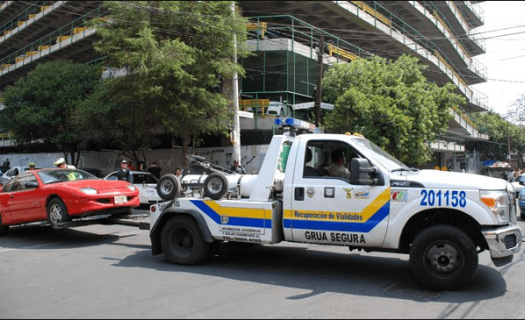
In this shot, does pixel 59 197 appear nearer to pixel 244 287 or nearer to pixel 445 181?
pixel 244 287

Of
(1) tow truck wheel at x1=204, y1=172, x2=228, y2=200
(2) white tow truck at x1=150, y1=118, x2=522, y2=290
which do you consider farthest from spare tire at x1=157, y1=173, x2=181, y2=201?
(1) tow truck wheel at x1=204, y1=172, x2=228, y2=200

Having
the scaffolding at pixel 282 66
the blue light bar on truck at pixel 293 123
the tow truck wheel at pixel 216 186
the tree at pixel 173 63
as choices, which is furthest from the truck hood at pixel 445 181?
the scaffolding at pixel 282 66

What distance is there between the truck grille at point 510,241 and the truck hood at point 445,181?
615mm

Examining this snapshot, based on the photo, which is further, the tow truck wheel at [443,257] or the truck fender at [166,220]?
the truck fender at [166,220]

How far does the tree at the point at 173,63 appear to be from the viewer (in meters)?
16.5

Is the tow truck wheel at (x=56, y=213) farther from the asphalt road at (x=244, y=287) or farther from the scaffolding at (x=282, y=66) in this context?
the scaffolding at (x=282, y=66)

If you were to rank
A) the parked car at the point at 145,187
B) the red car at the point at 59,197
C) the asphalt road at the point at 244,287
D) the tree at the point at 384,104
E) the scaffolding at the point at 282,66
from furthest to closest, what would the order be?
the scaffolding at the point at 282,66 → the tree at the point at 384,104 → the parked car at the point at 145,187 → the red car at the point at 59,197 → the asphalt road at the point at 244,287

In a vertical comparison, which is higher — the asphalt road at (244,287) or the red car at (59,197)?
the red car at (59,197)

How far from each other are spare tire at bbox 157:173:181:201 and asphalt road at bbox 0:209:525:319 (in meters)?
1.13

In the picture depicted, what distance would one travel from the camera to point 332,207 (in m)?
6.09

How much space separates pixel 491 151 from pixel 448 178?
2513 inches

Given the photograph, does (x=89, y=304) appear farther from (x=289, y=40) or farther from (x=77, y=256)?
(x=289, y=40)

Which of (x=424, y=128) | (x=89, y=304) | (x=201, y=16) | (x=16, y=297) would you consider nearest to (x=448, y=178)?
(x=89, y=304)

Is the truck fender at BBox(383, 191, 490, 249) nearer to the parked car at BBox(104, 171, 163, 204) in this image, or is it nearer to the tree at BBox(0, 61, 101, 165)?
the parked car at BBox(104, 171, 163, 204)
